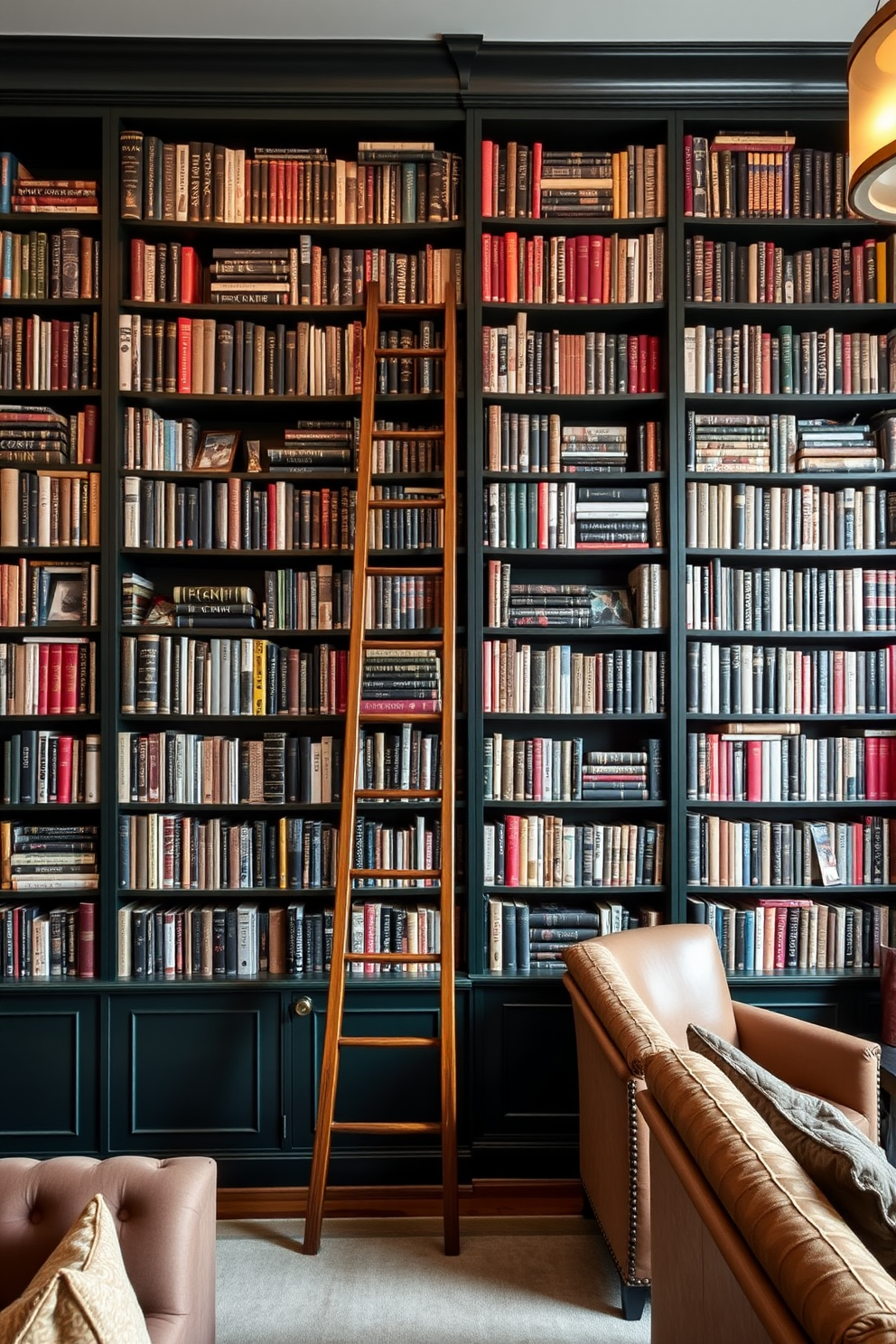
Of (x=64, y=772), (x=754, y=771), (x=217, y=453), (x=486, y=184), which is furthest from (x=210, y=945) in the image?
(x=486, y=184)

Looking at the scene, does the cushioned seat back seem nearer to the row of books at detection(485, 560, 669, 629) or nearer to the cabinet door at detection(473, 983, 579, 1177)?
the cabinet door at detection(473, 983, 579, 1177)

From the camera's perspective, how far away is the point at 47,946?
2.86 meters

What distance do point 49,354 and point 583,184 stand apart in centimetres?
184

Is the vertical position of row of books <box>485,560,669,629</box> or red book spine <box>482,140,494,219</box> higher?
red book spine <box>482,140,494,219</box>

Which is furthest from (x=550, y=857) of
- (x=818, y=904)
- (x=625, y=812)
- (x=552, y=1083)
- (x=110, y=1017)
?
(x=110, y=1017)

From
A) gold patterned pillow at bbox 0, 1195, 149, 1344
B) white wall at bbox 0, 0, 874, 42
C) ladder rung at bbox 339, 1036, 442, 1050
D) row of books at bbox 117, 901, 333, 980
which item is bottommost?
ladder rung at bbox 339, 1036, 442, 1050

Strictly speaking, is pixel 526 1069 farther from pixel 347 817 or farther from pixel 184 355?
pixel 184 355

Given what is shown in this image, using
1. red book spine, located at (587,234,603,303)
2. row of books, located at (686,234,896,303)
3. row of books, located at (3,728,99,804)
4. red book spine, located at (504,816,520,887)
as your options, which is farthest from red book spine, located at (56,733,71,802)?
row of books, located at (686,234,896,303)

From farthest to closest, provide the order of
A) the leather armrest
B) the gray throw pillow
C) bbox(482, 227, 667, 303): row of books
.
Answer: bbox(482, 227, 667, 303): row of books, the leather armrest, the gray throw pillow

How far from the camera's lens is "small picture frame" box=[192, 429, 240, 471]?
2.97 meters

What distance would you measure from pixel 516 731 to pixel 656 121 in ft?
6.79

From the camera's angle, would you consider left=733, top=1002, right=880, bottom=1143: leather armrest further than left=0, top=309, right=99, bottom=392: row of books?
No

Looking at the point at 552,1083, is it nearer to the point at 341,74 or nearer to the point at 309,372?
the point at 309,372

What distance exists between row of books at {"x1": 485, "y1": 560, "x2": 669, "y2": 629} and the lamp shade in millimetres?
1492
